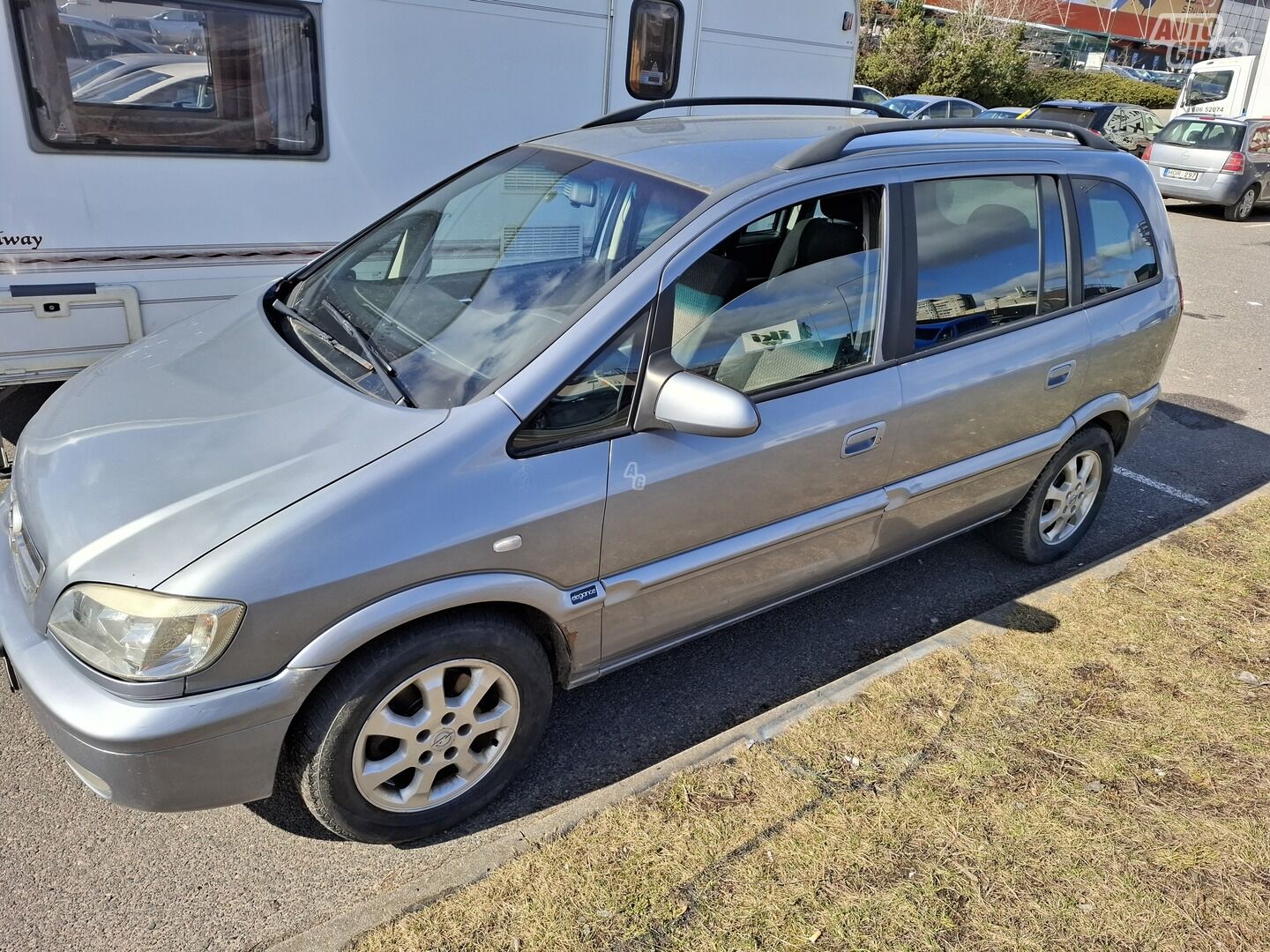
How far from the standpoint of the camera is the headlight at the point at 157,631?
221 centimetres

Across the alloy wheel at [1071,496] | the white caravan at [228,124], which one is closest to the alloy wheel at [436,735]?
the alloy wheel at [1071,496]

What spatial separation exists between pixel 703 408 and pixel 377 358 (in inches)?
39.4

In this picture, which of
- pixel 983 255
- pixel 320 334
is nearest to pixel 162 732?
pixel 320 334

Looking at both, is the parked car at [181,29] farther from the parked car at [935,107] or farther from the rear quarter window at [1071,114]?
the rear quarter window at [1071,114]

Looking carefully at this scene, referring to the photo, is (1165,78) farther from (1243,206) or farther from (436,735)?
(436,735)

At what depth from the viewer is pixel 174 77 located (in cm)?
457

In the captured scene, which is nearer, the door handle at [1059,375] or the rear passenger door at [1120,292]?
the door handle at [1059,375]

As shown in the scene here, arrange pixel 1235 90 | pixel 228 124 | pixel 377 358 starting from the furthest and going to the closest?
1. pixel 1235 90
2. pixel 228 124
3. pixel 377 358

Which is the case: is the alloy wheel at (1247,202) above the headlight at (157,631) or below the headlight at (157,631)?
below

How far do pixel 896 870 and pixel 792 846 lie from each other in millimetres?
282

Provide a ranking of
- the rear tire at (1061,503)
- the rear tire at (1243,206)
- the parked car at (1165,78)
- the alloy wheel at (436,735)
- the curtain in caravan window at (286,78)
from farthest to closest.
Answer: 1. the parked car at (1165,78)
2. the rear tire at (1243,206)
3. the curtain in caravan window at (286,78)
4. the rear tire at (1061,503)
5. the alloy wheel at (436,735)

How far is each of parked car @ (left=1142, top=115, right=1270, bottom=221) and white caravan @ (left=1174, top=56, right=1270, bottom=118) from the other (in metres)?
6.76

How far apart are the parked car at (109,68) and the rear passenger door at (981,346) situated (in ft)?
11.7

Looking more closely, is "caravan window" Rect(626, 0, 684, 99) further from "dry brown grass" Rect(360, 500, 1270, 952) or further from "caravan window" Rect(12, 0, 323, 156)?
"dry brown grass" Rect(360, 500, 1270, 952)
